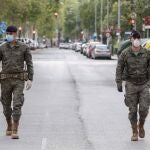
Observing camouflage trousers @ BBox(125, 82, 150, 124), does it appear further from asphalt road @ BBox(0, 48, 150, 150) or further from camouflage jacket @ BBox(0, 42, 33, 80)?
camouflage jacket @ BBox(0, 42, 33, 80)

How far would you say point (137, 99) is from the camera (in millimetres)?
12273

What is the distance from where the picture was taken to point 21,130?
1364 centimetres

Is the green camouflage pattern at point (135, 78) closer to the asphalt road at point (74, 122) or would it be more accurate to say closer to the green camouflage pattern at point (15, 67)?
the asphalt road at point (74, 122)

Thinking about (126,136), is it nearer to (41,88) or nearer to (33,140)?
(33,140)

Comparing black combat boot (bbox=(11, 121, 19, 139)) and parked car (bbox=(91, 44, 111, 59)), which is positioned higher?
black combat boot (bbox=(11, 121, 19, 139))

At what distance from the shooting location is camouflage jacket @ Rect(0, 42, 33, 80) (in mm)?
12383

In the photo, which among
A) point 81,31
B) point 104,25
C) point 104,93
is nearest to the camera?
point 104,93

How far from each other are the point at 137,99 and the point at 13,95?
2.08 meters

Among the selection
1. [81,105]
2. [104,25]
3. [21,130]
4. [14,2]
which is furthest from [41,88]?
[104,25]

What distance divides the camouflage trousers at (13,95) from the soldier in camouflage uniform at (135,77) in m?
1.65

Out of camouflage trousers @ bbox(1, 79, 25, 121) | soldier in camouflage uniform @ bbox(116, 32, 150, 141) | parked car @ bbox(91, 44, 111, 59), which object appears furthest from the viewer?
parked car @ bbox(91, 44, 111, 59)

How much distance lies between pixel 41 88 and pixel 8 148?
14133mm

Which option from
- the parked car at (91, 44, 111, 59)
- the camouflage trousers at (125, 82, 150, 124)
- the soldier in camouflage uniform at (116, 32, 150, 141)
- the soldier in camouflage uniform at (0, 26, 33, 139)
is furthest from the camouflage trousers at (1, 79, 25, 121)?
the parked car at (91, 44, 111, 59)

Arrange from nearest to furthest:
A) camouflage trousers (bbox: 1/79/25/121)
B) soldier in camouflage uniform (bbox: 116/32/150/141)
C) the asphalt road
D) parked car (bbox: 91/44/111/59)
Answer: the asphalt road, soldier in camouflage uniform (bbox: 116/32/150/141), camouflage trousers (bbox: 1/79/25/121), parked car (bbox: 91/44/111/59)
